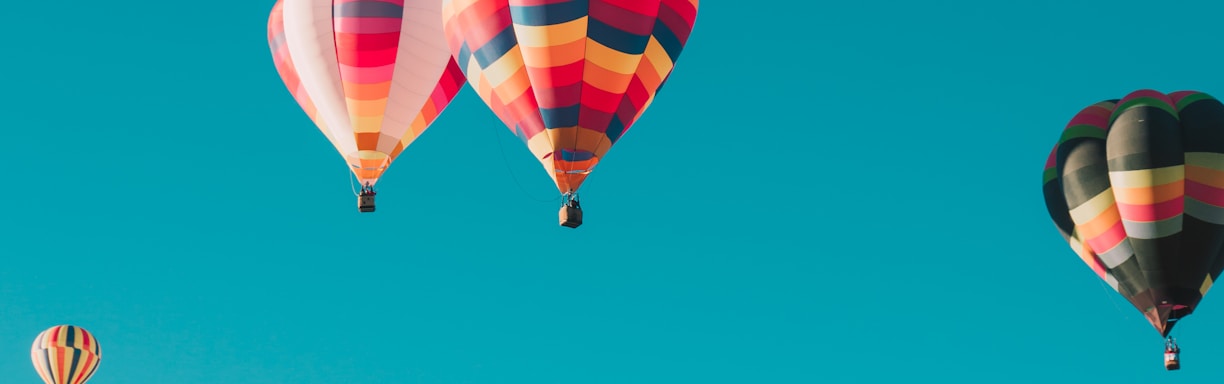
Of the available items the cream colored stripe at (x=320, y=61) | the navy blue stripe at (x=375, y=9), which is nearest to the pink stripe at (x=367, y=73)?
the cream colored stripe at (x=320, y=61)

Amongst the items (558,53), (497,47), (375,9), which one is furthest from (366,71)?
(558,53)

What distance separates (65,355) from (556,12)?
47.8 ft

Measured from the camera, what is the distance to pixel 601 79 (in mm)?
24438

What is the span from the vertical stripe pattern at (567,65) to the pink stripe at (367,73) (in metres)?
2.24

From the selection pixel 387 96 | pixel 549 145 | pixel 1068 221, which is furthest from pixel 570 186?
pixel 1068 221

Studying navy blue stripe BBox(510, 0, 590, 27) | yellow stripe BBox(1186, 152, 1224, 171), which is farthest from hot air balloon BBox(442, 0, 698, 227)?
yellow stripe BBox(1186, 152, 1224, 171)

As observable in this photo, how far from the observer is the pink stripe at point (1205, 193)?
26.0m

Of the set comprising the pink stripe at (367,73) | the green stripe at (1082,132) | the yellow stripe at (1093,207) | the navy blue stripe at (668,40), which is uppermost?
the pink stripe at (367,73)

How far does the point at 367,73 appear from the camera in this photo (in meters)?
27.0

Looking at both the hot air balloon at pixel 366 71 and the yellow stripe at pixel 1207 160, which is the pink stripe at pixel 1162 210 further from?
the hot air balloon at pixel 366 71

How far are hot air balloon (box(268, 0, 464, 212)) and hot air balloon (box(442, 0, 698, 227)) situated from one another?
201 centimetres

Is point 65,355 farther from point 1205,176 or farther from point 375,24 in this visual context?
point 1205,176

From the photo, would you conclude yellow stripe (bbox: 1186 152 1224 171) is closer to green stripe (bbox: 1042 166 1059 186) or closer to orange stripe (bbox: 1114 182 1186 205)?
orange stripe (bbox: 1114 182 1186 205)

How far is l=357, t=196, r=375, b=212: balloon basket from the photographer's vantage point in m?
27.4
